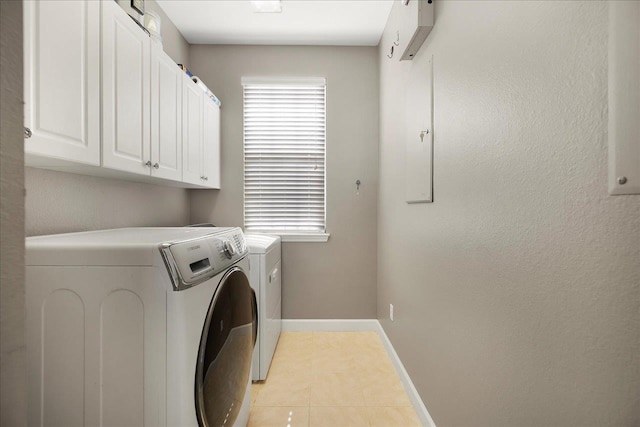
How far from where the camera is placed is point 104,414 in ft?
3.09

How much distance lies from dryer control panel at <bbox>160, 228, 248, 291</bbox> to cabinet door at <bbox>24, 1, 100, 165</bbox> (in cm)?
55

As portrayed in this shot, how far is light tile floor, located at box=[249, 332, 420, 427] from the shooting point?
1758 mm

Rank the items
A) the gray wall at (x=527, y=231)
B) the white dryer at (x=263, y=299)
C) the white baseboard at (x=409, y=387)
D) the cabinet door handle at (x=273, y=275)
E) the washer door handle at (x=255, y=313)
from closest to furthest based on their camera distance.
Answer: the gray wall at (x=527, y=231) → the white baseboard at (x=409, y=387) → the washer door handle at (x=255, y=313) → the white dryer at (x=263, y=299) → the cabinet door handle at (x=273, y=275)

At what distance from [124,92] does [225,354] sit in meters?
1.25

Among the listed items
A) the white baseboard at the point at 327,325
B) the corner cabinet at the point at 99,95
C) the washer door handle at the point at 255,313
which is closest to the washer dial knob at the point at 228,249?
the corner cabinet at the point at 99,95

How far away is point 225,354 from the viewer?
1.23 metres

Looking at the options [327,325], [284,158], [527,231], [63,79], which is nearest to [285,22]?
[284,158]

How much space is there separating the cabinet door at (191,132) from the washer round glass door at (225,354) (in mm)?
1113

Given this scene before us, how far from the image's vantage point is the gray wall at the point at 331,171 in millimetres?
2951

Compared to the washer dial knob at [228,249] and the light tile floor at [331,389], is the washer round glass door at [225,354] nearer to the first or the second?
the washer dial knob at [228,249]

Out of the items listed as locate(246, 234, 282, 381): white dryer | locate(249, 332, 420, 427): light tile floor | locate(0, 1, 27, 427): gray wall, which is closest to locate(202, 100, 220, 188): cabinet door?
locate(246, 234, 282, 381): white dryer

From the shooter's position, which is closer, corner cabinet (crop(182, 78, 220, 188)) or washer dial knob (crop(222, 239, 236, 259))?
washer dial knob (crop(222, 239, 236, 259))

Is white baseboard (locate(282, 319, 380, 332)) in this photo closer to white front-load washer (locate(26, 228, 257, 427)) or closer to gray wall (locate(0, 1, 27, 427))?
white front-load washer (locate(26, 228, 257, 427))

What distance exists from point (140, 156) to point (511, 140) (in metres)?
1.62
